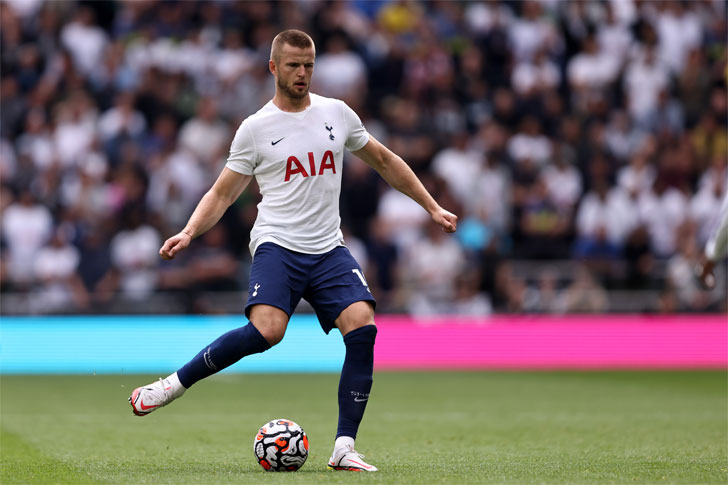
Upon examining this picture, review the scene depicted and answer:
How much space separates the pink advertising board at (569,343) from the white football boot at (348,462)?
32.9ft

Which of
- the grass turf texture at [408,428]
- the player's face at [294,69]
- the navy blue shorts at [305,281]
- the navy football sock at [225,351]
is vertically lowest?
the grass turf texture at [408,428]

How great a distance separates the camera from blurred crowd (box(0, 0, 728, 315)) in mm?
17484

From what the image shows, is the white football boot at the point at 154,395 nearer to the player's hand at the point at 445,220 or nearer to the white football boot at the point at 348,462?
the white football boot at the point at 348,462

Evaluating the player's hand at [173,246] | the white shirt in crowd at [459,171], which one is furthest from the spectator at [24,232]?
the player's hand at [173,246]

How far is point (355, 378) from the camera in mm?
7246

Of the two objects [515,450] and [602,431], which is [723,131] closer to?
[602,431]

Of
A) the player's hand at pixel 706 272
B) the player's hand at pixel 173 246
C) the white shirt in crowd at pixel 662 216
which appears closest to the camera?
the player's hand at pixel 173 246

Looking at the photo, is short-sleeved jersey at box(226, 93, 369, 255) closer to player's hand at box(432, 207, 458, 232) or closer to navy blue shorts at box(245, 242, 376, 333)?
navy blue shorts at box(245, 242, 376, 333)

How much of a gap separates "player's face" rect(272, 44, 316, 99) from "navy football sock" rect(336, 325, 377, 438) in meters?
1.48

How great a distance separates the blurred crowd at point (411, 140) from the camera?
17484 mm

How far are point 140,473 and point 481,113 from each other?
14139mm

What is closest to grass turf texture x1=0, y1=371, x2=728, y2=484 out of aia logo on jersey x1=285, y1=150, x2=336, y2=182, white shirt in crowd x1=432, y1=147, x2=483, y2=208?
aia logo on jersey x1=285, y1=150, x2=336, y2=182

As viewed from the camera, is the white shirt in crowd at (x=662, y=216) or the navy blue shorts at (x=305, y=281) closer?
the navy blue shorts at (x=305, y=281)

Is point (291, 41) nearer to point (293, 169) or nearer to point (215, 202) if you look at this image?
point (293, 169)
